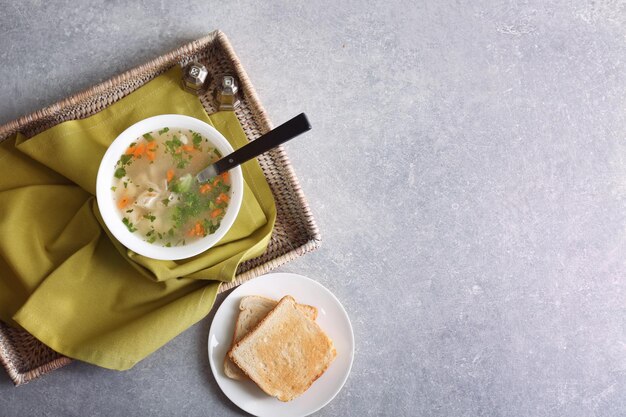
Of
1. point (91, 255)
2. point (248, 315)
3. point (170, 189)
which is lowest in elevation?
point (248, 315)

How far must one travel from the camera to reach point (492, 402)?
6.84 feet

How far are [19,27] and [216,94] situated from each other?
2.21 ft

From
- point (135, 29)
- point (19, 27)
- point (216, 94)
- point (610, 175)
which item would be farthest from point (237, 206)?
point (610, 175)

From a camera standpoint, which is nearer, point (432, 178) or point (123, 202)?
point (123, 202)

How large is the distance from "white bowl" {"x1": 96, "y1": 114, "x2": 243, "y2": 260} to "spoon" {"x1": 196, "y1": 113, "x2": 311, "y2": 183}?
0.04 meters

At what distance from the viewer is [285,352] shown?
1.94m

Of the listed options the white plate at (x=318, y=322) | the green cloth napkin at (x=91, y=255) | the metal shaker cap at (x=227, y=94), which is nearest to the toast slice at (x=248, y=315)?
the white plate at (x=318, y=322)

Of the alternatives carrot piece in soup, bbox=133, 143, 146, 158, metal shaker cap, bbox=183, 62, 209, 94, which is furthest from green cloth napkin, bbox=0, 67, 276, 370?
carrot piece in soup, bbox=133, 143, 146, 158

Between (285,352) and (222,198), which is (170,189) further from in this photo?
(285,352)

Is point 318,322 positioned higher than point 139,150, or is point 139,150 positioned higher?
point 139,150

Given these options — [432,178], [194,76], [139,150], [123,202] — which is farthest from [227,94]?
[432,178]

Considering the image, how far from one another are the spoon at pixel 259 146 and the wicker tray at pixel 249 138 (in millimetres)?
251

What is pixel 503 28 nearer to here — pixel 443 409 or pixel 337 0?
pixel 337 0

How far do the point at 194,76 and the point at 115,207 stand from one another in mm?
447
